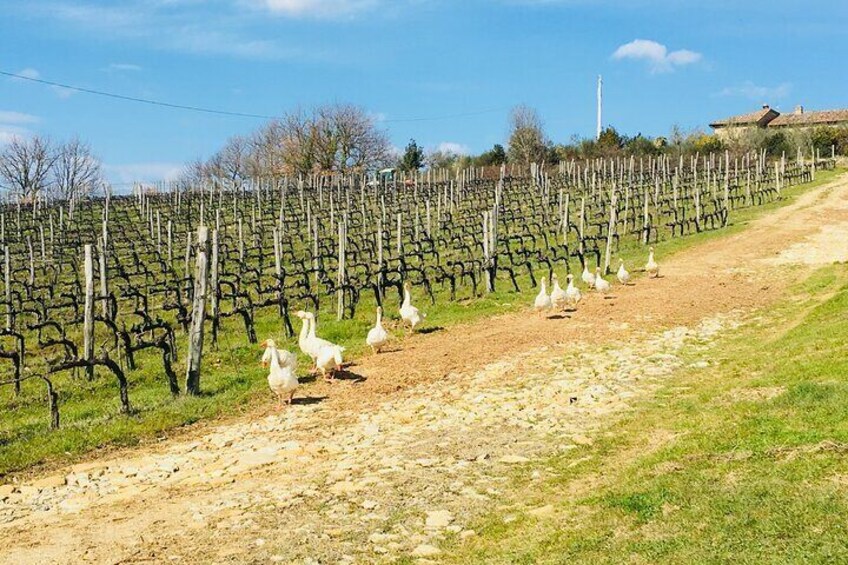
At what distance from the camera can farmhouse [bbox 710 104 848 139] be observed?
8381cm

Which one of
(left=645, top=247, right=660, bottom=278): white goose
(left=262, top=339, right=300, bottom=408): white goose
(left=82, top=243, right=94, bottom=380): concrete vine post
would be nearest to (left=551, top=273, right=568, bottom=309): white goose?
(left=645, top=247, right=660, bottom=278): white goose

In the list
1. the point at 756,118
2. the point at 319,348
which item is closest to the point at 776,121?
the point at 756,118

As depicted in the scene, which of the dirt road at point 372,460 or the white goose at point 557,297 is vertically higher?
the white goose at point 557,297

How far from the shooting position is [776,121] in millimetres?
93188

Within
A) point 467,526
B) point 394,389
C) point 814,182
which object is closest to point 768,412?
point 467,526

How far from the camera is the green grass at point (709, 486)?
5301mm

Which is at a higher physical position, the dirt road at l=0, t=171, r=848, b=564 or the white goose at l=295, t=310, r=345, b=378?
the white goose at l=295, t=310, r=345, b=378

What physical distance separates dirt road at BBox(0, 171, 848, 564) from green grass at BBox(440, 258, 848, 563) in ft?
1.40

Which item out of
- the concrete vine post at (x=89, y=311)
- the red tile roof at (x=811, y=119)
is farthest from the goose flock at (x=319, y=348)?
the red tile roof at (x=811, y=119)

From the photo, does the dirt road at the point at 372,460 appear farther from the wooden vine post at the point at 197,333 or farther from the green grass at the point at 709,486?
the wooden vine post at the point at 197,333

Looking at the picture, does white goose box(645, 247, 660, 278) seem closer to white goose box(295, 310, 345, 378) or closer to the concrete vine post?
white goose box(295, 310, 345, 378)

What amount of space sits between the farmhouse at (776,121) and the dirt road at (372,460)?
73578 millimetres

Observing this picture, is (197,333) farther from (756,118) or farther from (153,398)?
(756,118)

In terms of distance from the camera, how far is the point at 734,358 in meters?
12.2
